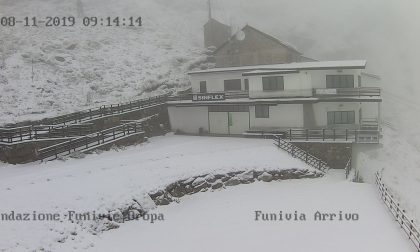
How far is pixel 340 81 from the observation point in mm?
35938

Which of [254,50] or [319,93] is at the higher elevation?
[254,50]

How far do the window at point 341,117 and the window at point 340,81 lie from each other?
9.02 feet

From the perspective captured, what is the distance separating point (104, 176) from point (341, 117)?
22.6 m

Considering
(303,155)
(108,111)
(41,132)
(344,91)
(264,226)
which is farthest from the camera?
(108,111)

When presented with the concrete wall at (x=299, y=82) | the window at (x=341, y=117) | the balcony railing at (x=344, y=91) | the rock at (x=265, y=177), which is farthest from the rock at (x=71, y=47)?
the rock at (x=265, y=177)

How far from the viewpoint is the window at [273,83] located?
35625 mm

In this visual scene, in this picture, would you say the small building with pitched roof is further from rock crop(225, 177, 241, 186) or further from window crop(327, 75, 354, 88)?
rock crop(225, 177, 241, 186)

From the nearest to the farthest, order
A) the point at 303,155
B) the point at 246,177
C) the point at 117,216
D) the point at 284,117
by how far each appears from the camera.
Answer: the point at 117,216 < the point at 246,177 < the point at 303,155 < the point at 284,117

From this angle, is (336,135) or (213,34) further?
(213,34)

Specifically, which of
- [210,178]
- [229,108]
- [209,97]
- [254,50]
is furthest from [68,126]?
[254,50]

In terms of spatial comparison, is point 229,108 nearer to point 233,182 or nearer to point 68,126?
point 233,182

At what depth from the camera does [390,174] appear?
37.5 metres

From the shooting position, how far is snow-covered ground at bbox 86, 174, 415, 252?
680 inches

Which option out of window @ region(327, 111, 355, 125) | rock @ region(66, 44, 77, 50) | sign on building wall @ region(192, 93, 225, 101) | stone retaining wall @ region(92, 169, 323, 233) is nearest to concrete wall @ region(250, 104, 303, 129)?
window @ region(327, 111, 355, 125)
